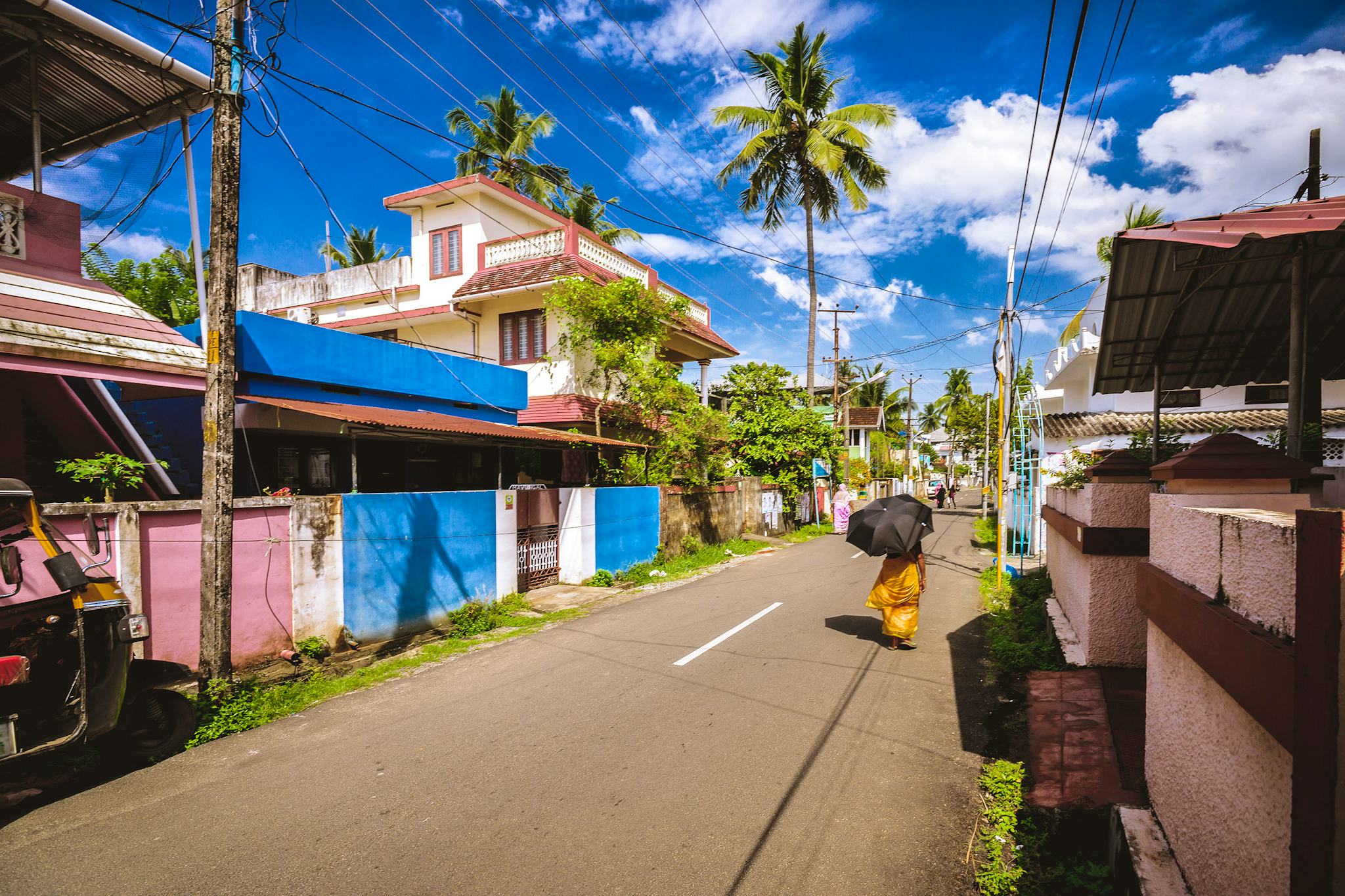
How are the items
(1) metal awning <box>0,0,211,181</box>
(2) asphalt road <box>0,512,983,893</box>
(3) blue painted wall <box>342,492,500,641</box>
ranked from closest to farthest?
(2) asphalt road <box>0,512,983,893</box> < (1) metal awning <box>0,0,211,181</box> < (3) blue painted wall <box>342,492,500,641</box>

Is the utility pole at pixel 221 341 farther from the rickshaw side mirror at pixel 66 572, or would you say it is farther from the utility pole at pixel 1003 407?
the utility pole at pixel 1003 407

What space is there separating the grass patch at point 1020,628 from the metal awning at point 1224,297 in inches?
114

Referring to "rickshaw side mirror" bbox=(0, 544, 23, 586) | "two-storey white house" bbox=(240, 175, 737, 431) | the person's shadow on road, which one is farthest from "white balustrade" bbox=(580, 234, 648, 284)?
"rickshaw side mirror" bbox=(0, 544, 23, 586)

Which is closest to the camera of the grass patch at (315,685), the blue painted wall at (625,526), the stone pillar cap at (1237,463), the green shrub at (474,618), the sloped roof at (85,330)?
the stone pillar cap at (1237,463)

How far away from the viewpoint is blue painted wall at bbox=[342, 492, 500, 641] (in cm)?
853

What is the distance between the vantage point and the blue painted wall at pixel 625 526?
13594 mm

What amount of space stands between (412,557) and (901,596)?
6.54m

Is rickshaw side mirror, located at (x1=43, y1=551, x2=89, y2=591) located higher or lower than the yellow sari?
higher

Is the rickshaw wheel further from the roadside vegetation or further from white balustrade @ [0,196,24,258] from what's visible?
white balustrade @ [0,196,24,258]

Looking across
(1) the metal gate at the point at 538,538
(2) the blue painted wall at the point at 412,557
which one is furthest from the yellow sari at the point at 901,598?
(1) the metal gate at the point at 538,538

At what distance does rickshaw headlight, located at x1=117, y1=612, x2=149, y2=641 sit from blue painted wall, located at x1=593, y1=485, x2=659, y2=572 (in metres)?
8.62

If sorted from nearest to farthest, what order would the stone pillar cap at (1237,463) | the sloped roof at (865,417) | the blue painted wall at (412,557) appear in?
1. the stone pillar cap at (1237,463)
2. the blue painted wall at (412,557)
3. the sloped roof at (865,417)

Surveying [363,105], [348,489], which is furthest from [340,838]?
[348,489]

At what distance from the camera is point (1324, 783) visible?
64.5 inches
